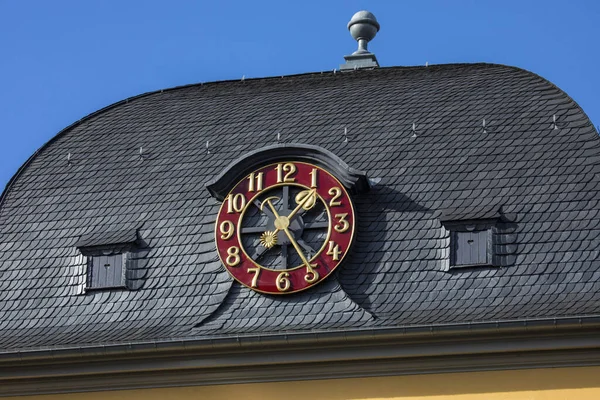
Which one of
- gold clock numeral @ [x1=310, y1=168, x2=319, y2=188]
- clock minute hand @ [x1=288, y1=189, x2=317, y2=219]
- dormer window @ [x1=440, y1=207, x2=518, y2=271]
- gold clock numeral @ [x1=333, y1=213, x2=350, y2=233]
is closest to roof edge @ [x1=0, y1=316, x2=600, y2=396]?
dormer window @ [x1=440, y1=207, x2=518, y2=271]

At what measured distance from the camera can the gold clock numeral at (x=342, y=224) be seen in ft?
91.2

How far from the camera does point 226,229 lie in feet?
92.6

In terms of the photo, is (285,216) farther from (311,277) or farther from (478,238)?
(478,238)

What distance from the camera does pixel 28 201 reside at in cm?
2975

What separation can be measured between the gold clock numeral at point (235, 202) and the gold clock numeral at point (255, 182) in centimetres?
15

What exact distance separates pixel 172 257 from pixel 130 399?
1.95m

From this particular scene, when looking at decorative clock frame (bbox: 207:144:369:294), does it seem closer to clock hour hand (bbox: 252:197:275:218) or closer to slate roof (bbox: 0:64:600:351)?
clock hour hand (bbox: 252:197:275:218)

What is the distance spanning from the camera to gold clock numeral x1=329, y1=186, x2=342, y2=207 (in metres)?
28.0

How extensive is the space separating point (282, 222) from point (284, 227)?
0.30 feet

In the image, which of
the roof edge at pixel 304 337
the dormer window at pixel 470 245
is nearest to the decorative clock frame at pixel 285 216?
the roof edge at pixel 304 337

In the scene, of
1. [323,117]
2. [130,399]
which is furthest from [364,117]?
[130,399]

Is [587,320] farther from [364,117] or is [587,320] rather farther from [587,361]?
[364,117]

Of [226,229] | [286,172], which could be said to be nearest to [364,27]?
[286,172]

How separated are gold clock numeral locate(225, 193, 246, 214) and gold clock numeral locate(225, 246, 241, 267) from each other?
21.6 inches
